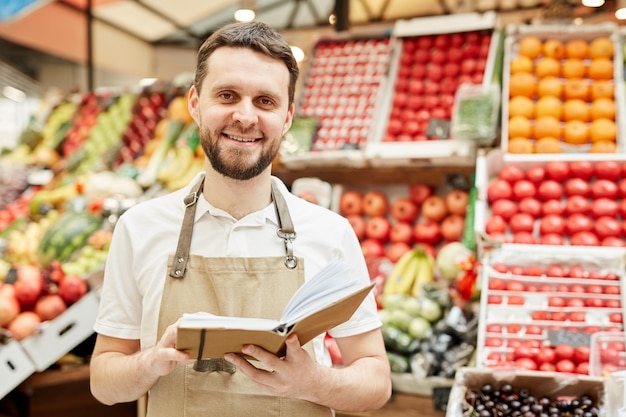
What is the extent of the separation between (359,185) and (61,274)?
207 cm

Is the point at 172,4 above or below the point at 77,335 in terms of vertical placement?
above

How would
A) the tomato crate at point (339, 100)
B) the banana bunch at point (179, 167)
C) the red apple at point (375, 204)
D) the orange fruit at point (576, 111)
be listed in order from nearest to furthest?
the orange fruit at point (576, 111)
the tomato crate at point (339, 100)
the red apple at point (375, 204)
the banana bunch at point (179, 167)

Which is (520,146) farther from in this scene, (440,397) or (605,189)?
(440,397)

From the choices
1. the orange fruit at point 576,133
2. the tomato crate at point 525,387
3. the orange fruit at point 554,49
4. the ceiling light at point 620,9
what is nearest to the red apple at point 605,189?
the orange fruit at point 576,133

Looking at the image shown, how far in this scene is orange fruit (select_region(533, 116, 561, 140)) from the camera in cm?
393

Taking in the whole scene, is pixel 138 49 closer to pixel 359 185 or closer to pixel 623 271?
pixel 359 185

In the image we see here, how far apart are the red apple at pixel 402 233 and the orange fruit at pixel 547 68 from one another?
1297mm

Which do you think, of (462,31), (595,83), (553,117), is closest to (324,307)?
(553,117)

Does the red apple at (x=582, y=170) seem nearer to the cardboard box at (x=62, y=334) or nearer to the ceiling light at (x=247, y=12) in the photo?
the cardboard box at (x=62, y=334)

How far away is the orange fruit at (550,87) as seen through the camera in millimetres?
4094

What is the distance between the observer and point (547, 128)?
392cm

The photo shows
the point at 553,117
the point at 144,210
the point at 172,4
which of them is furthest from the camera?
the point at 172,4

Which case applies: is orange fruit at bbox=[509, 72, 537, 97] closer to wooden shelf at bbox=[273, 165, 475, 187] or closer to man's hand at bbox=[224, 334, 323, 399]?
wooden shelf at bbox=[273, 165, 475, 187]

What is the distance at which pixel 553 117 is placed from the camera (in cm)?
400
